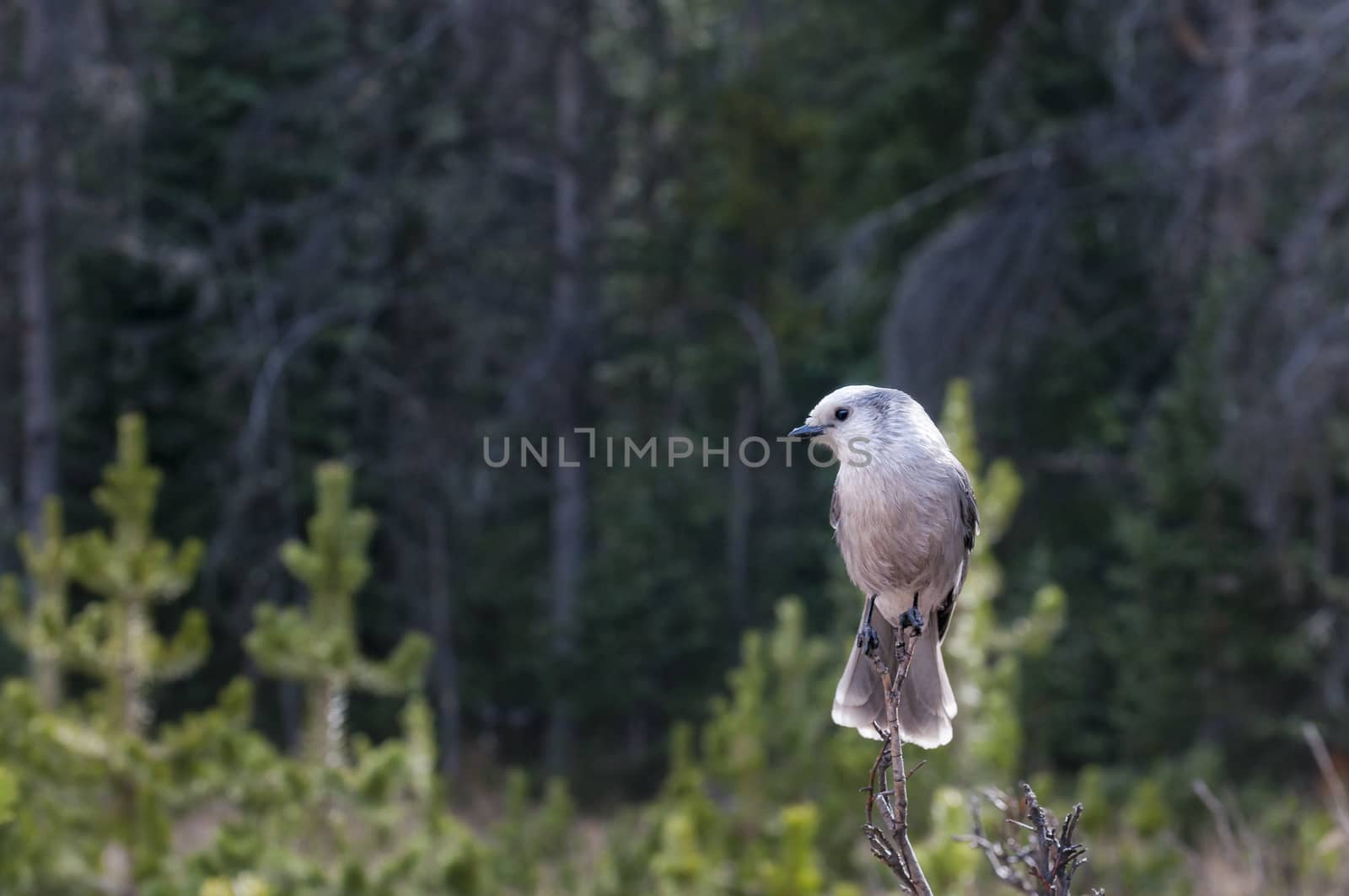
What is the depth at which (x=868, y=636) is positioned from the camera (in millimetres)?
2172

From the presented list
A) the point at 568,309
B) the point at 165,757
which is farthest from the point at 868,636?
the point at 568,309

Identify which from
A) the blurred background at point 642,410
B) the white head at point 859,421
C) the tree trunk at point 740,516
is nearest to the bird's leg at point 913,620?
the white head at point 859,421

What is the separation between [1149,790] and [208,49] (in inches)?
491

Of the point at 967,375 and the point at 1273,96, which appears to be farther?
the point at 967,375

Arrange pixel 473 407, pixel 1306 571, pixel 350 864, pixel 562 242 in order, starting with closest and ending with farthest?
pixel 350 864, pixel 1306 571, pixel 562 242, pixel 473 407

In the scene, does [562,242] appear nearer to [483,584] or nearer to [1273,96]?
[483,584]

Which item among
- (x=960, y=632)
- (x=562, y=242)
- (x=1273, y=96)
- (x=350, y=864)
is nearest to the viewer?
(x=350, y=864)

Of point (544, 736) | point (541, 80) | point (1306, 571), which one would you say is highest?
point (541, 80)

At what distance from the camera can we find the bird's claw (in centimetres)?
215

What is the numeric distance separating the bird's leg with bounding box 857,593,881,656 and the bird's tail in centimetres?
2

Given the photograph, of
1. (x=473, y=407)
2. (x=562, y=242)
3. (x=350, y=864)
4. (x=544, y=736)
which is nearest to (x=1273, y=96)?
(x=350, y=864)

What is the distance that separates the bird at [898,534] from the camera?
2.15 m

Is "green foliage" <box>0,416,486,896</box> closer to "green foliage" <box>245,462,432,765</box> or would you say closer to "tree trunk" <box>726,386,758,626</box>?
"green foliage" <box>245,462,432,765</box>

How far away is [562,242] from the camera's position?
14.3 m
